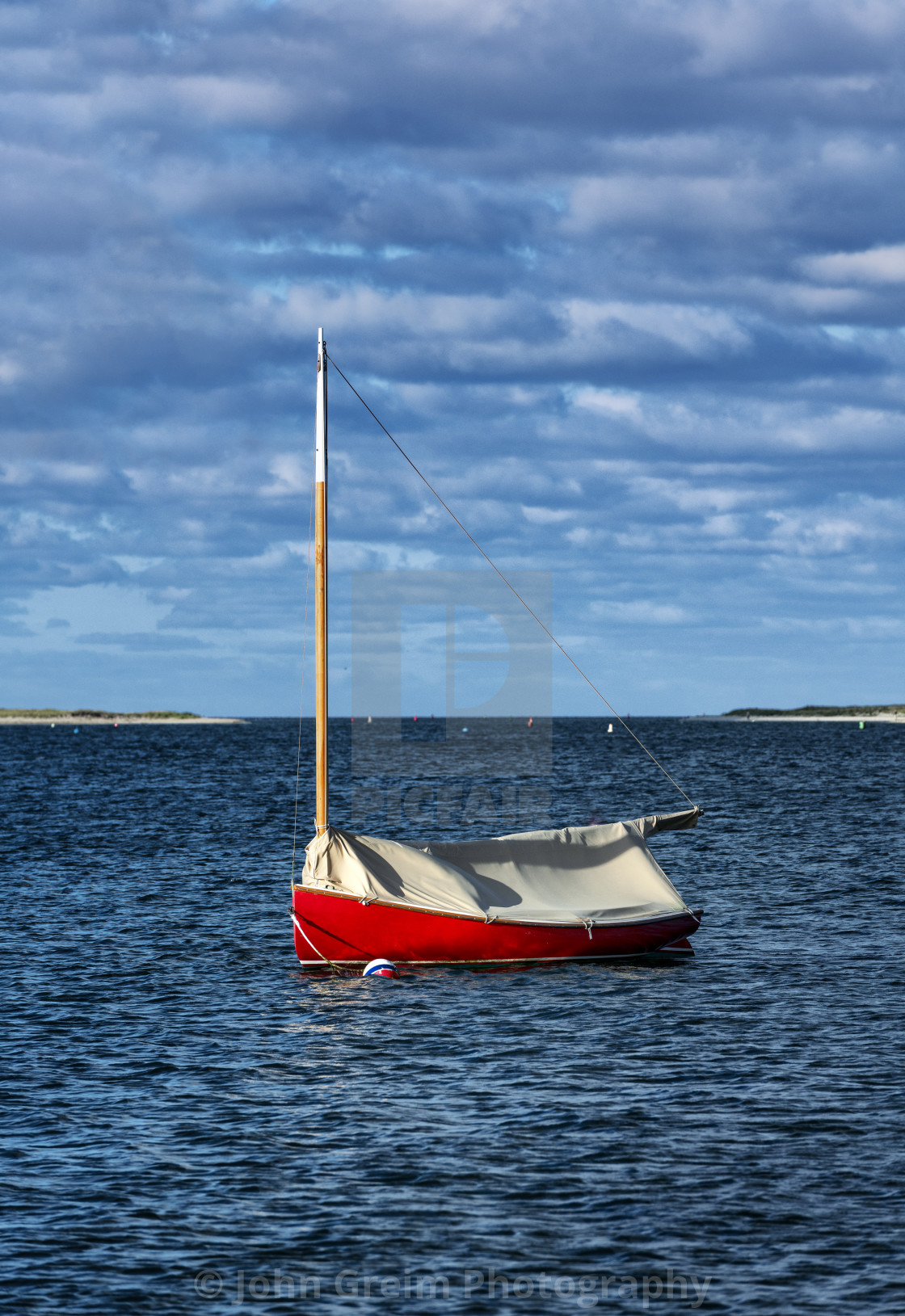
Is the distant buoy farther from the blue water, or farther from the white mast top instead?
the white mast top

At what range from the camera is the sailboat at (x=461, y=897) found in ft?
92.1

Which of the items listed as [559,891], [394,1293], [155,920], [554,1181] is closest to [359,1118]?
[554,1181]

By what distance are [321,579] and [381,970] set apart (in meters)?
8.45

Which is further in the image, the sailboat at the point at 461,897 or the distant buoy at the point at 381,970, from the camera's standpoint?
the distant buoy at the point at 381,970

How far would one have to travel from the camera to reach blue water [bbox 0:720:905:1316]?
546 inches

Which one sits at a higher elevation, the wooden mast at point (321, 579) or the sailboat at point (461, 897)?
the wooden mast at point (321, 579)

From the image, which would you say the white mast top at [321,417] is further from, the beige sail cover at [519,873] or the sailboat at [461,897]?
the beige sail cover at [519,873]

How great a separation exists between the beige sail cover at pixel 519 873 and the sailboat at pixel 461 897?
1.0 inches

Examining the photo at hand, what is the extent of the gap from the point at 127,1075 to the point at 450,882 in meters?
9.18

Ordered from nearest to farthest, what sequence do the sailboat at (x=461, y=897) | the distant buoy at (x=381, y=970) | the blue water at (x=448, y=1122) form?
the blue water at (x=448, y=1122)
the sailboat at (x=461, y=897)
the distant buoy at (x=381, y=970)

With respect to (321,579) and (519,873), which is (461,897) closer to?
(519,873)

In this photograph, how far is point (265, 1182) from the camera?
53.9 ft

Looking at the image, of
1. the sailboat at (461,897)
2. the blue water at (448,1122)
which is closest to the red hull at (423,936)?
the sailboat at (461,897)

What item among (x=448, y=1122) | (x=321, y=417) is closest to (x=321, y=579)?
(x=321, y=417)
